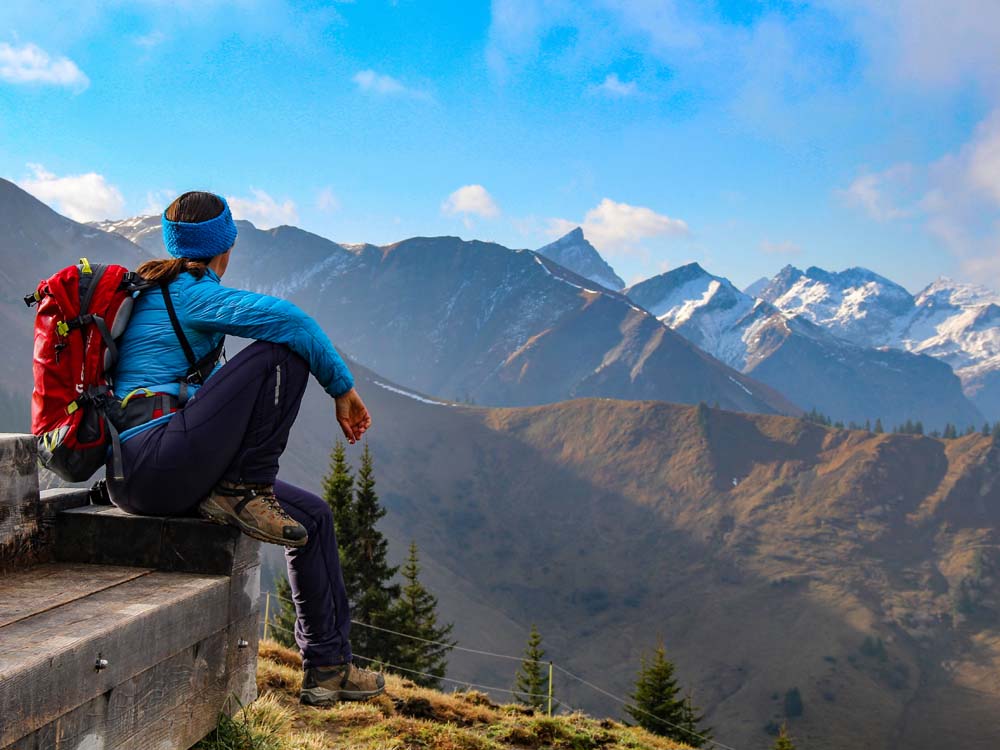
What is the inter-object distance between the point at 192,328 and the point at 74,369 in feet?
1.73

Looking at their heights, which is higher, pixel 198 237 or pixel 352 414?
pixel 198 237

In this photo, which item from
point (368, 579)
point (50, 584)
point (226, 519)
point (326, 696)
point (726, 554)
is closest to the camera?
point (50, 584)

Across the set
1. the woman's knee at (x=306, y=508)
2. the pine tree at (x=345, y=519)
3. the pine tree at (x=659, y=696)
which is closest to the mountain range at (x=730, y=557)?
the pine tree at (x=659, y=696)

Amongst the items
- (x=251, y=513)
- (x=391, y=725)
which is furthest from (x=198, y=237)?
(x=391, y=725)

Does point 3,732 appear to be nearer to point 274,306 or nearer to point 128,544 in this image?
point 128,544

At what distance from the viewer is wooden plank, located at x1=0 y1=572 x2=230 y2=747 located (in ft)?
7.45

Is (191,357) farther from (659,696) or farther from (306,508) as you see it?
(659,696)

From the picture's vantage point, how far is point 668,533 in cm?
16962

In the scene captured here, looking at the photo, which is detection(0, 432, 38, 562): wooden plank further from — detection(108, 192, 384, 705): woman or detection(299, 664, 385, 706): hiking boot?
detection(299, 664, 385, 706): hiking boot

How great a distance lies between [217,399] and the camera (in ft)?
11.6

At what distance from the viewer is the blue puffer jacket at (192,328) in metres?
3.66

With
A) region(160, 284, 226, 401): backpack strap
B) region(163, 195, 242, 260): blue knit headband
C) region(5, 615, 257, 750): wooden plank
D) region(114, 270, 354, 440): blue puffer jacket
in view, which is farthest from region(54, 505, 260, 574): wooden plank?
region(163, 195, 242, 260): blue knit headband

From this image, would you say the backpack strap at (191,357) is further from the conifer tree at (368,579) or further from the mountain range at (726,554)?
the mountain range at (726,554)

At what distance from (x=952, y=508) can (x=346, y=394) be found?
19419cm
